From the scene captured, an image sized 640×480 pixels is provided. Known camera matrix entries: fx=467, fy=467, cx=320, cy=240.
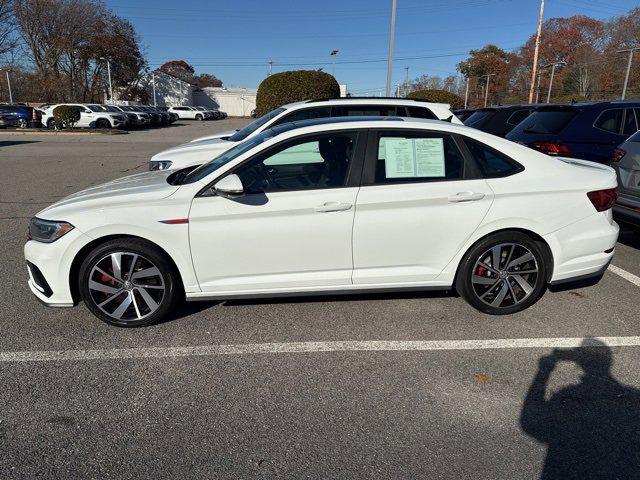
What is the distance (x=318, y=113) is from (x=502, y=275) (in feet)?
13.4

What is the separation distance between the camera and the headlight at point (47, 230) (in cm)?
351

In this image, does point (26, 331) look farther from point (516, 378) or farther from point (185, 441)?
point (516, 378)

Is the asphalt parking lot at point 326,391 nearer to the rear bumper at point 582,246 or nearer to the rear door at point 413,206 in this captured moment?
the rear bumper at point 582,246

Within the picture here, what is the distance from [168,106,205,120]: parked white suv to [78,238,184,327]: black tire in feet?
178

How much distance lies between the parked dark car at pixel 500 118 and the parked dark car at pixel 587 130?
8.51 feet

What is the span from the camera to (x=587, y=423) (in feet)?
8.69

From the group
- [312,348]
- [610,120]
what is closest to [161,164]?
[312,348]

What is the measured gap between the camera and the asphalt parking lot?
7.80ft

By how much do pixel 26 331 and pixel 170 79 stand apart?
73.4 m

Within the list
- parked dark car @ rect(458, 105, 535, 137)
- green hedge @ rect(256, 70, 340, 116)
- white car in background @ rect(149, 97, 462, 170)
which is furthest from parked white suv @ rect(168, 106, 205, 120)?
white car in background @ rect(149, 97, 462, 170)

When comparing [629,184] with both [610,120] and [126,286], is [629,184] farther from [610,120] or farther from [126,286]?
[126,286]

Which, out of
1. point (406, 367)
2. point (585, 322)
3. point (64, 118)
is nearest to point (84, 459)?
point (406, 367)

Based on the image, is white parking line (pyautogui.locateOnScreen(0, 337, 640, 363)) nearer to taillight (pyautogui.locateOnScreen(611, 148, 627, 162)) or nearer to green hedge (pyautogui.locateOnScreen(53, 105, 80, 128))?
taillight (pyautogui.locateOnScreen(611, 148, 627, 162))

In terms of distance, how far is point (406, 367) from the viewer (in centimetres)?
321
